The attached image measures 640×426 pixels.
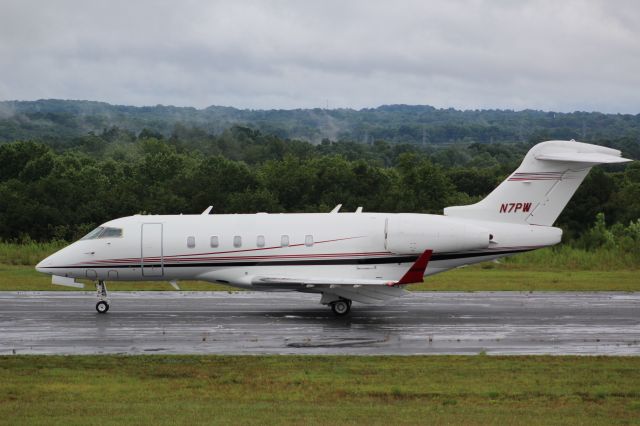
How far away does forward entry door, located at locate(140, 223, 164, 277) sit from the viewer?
95.9ft

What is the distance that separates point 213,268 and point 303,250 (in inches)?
106

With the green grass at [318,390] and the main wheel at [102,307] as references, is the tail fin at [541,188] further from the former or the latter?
the main wheel at [102,307]

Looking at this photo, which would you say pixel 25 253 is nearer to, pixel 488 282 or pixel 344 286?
pixel 488 282

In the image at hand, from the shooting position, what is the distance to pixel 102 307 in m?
29.3

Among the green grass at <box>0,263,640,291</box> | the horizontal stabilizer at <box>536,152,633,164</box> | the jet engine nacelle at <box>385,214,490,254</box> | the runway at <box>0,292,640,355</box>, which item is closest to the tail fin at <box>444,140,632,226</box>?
the horizontal stabilizer at <box>536,152,633,164</box>

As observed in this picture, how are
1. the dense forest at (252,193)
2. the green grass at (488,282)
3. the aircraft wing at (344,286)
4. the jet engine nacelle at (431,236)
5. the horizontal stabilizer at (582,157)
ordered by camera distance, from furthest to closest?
the dense forest at (252,193) < the green grass at (488,282) < the horizontal stabilizer at (582,157) < the jet engine nacelle at (431,236) < the aircraft wing at (344,286)

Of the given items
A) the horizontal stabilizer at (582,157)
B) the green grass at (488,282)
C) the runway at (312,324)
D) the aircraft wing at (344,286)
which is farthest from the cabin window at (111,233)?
the horizontal stabilizer at (582,157)

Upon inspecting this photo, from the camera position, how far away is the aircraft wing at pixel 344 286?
27.4 meters

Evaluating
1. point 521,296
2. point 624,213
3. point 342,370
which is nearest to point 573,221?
point 624,213

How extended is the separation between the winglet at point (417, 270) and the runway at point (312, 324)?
48.9 inches

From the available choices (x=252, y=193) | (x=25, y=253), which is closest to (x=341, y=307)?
(x=25, y=253)

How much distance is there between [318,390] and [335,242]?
1110cm

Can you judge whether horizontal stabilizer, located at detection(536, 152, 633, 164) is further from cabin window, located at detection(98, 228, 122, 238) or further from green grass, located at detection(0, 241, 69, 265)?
green grass, located at detection(0, 241, 69, 265)

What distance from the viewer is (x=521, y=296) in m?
33.6
